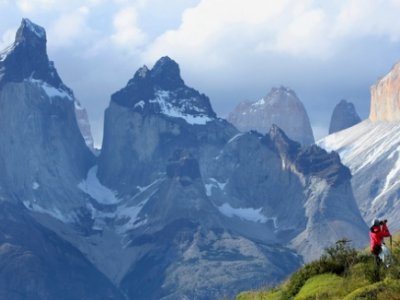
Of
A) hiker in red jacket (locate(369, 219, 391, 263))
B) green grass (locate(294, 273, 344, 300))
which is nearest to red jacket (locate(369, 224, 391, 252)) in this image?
hiker in red jacket (locate(369, 219, 391, 263))

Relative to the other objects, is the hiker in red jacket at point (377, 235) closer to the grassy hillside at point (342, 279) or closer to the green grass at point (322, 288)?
the grassy hillside at point (342, 279)

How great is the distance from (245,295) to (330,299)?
813cm

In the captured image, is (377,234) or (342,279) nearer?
(377,234)

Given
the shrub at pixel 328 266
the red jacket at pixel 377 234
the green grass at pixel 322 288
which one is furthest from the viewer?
the shrub at pixel 328 266

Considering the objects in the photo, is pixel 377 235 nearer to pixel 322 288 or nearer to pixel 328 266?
pixel 322 288

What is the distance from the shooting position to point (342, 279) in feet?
121

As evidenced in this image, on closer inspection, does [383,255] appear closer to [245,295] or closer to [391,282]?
[391,282]

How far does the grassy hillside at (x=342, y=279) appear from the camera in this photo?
105 ft

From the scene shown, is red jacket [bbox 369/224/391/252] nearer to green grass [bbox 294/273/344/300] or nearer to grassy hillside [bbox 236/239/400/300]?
grassy hillside [bbox 236/239/400/300]

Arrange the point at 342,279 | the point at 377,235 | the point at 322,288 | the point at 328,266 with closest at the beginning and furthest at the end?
the point at 377,235 → the point at 322,288 → the point at 342,279 → the point at 328,266

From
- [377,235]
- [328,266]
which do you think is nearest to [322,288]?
[377,235]

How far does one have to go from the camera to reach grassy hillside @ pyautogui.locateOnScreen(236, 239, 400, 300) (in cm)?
3212

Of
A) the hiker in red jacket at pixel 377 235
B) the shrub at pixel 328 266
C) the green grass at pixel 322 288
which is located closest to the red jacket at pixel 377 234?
the hiker in red jacket at pixel 377 235

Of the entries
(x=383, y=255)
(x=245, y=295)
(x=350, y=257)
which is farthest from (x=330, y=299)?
(x=245, y=295)
